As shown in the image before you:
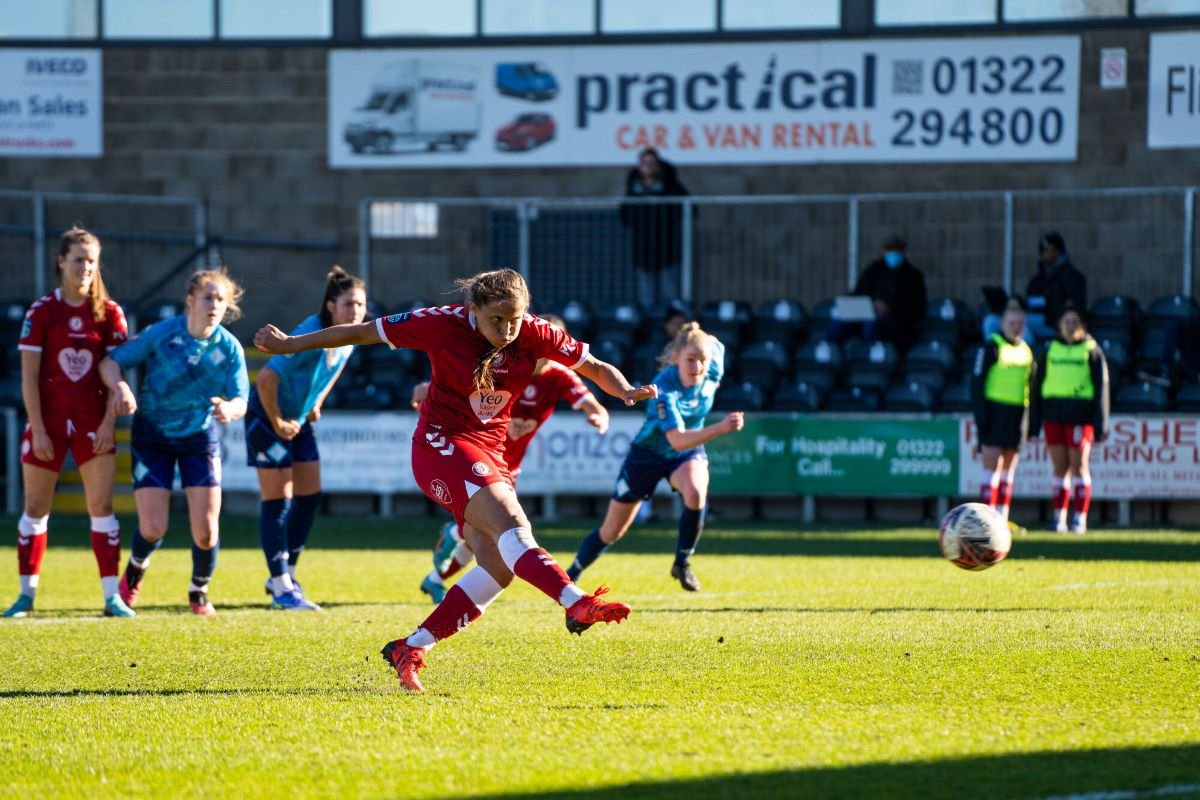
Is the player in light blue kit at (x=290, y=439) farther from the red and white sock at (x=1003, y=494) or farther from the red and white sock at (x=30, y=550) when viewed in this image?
the red and white sock at (x=1003, y=494)

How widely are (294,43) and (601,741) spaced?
59.4 ft

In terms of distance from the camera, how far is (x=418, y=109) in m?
22.1

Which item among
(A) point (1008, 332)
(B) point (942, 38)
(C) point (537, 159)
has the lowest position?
(A) point (1008, 332)

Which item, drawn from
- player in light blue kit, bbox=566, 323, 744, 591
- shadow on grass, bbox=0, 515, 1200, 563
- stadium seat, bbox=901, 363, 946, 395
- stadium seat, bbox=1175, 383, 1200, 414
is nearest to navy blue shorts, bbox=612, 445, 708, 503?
player in light blue kit, bbox=566, 323, 744, 591

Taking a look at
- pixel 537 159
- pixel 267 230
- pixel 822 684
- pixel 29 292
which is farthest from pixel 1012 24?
pixel 822 684

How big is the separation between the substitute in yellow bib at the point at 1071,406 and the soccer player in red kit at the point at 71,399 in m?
9.48

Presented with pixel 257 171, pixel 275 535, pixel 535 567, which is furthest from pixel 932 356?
pixel 535 567

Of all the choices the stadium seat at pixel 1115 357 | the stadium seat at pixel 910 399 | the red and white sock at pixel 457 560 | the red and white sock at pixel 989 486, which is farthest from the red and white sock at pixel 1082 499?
the red and white sock at pixel 457 560

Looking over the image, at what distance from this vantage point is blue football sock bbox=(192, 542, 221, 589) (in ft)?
32.4

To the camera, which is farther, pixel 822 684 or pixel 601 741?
pixel 822 684

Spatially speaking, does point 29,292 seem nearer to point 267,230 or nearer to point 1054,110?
point 267,230

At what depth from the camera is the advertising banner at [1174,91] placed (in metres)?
20.0

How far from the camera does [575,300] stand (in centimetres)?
2111

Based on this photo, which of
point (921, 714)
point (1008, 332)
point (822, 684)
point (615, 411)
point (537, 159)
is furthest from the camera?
point (537, 159)
